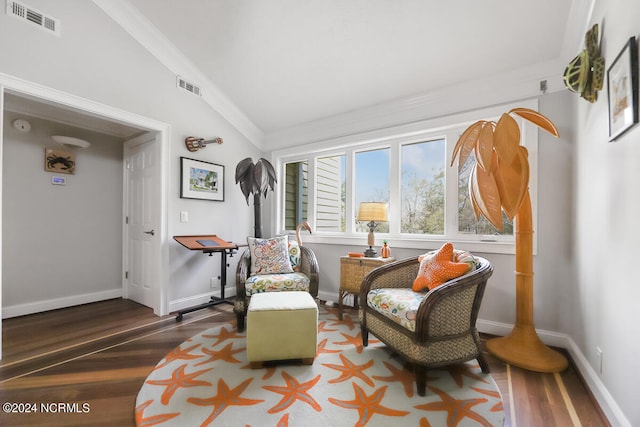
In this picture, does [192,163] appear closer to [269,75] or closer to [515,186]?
[269,75]

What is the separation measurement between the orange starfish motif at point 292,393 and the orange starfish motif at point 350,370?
158mm

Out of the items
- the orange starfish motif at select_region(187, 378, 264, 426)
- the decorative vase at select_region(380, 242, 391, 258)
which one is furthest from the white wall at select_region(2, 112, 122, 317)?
the decorative vase at select_region(380, 242, 391, 258)

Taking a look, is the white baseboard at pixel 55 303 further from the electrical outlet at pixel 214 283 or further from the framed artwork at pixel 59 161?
the framed artwork at pixel 59 161

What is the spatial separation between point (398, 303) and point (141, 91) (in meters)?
3.24

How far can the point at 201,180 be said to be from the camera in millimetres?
3514

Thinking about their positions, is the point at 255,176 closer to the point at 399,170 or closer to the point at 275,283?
the point at 275,283

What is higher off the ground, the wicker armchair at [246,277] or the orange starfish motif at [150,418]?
the wicker armchair at [246,277]

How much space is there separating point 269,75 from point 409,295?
2783mm

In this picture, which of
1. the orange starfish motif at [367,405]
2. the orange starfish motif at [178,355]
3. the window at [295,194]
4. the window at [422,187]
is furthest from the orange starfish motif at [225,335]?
the window at [422,187]

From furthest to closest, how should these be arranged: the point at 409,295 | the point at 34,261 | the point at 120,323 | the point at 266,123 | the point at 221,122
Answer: the point at 266,123 < the point at 221,122 < the point at 34,261 < the point at 120,323 < the point at 409,295

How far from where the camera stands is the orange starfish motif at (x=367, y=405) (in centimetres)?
153

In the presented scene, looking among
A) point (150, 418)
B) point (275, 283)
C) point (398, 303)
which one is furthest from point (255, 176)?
point (150, 418)

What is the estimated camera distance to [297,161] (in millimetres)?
4266

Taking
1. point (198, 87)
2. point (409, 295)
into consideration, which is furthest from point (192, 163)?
point (409, 295)
